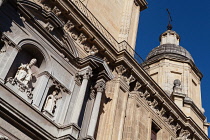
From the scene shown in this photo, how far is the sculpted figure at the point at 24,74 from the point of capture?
10.4 meters

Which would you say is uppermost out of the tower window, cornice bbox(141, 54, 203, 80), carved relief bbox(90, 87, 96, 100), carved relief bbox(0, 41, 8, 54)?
cornice bbox(141, 54, 203, 80)

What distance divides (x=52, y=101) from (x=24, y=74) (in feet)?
4.29

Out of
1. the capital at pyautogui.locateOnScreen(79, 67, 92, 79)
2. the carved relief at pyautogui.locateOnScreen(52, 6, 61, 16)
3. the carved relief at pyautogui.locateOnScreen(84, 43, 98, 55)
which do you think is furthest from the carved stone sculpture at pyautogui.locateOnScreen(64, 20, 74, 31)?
the capital at pyautogui.locateOnScreen(79, 67, 92, 79)

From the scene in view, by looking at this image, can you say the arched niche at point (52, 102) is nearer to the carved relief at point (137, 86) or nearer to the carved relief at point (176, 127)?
the carved relief at point (137, 86)

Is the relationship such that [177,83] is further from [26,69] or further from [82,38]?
[26,69]

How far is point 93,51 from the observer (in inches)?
540

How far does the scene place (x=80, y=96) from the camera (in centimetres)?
1147

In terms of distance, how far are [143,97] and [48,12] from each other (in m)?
6.04

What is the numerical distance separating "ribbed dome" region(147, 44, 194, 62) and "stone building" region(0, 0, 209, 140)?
332 inches

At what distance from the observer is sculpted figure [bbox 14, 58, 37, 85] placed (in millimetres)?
10383

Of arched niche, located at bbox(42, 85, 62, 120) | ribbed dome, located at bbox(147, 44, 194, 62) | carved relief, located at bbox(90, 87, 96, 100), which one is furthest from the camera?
ribbed dome, located at bbox(147, 44, 194, 62)

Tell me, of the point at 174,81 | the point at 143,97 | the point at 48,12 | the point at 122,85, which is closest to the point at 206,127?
the point at 174,81

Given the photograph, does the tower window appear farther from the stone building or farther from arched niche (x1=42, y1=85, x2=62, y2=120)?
arched niche (x1=42, y1=85, x2=62, y2=120)

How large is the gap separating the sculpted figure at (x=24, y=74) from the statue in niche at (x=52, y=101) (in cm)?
95
